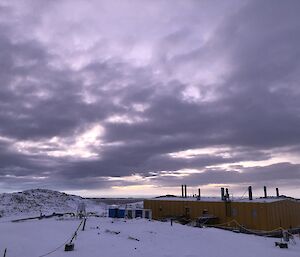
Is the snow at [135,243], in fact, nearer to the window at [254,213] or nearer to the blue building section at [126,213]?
the window at [254,213]

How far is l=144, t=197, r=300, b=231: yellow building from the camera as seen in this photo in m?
45.9

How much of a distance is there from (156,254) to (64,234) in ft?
39.5

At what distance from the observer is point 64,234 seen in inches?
1286

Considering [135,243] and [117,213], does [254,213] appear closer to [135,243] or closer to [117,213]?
[117,213]

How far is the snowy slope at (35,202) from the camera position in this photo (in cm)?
7794

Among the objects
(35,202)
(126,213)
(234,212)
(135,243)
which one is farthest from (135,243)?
(35,202)

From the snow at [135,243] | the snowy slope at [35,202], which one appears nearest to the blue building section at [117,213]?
the snow at [135,243]

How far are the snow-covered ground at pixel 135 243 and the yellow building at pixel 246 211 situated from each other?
12233 mm

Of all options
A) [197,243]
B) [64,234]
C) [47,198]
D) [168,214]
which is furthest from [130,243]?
[47,198]

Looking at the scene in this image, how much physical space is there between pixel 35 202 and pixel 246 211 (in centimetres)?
6146

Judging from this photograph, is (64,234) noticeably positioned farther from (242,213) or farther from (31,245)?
(242,213)

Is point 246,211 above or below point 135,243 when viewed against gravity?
above

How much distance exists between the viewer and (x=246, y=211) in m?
48.0

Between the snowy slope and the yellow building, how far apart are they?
32.5 m
